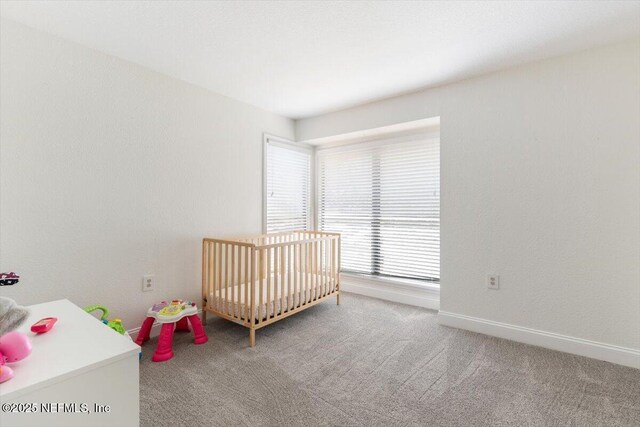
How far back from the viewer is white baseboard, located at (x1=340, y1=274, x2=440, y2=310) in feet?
9.72

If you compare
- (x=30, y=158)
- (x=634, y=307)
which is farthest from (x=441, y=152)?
(x=30, y=158)

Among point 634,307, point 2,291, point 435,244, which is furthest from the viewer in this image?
point 435,244

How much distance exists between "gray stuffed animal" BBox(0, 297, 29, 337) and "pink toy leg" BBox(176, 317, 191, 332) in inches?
67.1

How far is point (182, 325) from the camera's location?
94.4 inches

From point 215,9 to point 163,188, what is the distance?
1.39m

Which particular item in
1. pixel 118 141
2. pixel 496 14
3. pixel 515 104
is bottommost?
pixel 118 141

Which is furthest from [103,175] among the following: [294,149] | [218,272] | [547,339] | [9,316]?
[547,339]

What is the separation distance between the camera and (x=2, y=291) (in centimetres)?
172

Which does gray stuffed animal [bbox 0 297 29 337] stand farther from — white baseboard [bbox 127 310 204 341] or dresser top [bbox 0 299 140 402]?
white baseboard [bbox 127 310 204 341]

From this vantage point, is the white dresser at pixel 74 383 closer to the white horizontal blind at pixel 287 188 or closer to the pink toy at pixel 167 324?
the pink toy at pixel 167 324

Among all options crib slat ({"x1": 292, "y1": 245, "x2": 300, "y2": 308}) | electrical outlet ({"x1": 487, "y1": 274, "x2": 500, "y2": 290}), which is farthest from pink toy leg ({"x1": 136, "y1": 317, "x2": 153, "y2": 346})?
electrical outlet ({"x1": 487, "y1": 274, "x2": 500, "y2": 290})

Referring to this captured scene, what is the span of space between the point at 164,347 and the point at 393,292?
88.3 inches

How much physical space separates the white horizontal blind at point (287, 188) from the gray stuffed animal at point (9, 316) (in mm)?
2482

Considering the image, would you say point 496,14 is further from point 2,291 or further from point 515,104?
point 2,291
